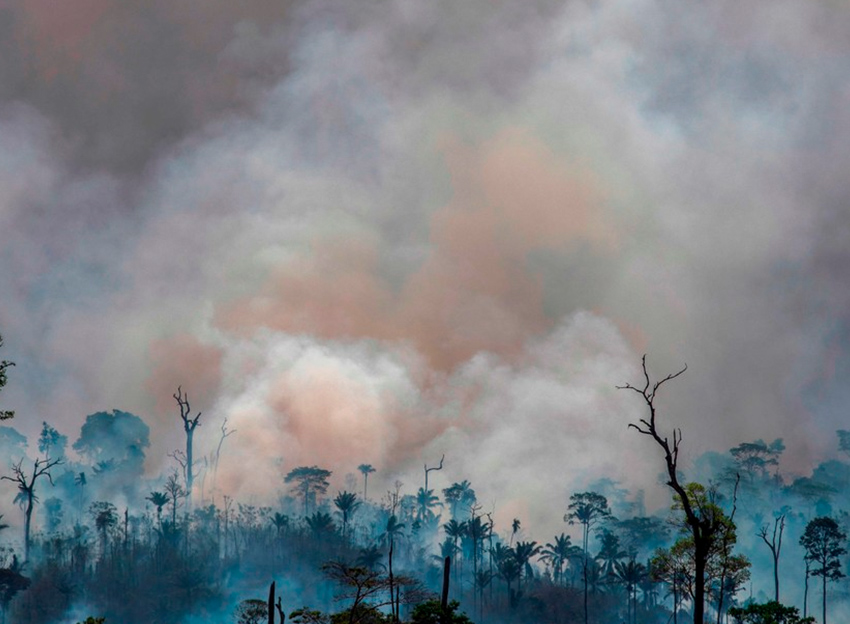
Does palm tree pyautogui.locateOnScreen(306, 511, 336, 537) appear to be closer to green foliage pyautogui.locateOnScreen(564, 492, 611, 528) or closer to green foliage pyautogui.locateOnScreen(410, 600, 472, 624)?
green foliage pyautogui.locateOnScreen(564, 492, 611, 528)

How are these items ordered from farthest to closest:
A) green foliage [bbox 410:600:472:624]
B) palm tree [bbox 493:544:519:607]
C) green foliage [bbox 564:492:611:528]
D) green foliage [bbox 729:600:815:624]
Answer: green foliage [bbox 564:492:611:528] → palm tree [bbox 493:544:519:607] → green foliage [bbox 729:600:815:624] → green foliage [bbox 410:600:472:624]

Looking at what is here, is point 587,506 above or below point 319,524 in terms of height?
above

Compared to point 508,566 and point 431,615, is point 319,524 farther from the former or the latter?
point 431,615

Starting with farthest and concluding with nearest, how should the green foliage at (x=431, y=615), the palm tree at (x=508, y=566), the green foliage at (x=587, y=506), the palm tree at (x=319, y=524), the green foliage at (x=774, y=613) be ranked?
the green foliage at (x=587, y=506) < the palm tree at (x=319, y=524) < the palm tree at (x=508, y=566) < the green foliage at (x=774, y=613) < the green foliage at (x=431, y=615)

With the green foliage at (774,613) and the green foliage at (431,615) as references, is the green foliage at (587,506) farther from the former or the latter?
the green foliage at (431,615)

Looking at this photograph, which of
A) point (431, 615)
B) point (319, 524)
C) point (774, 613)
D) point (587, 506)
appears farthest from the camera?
point (587, 506)

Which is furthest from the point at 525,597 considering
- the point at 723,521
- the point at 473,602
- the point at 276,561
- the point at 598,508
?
the point at 723,521

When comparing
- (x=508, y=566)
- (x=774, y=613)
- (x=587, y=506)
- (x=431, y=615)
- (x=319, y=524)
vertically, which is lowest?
(x=774, y=613)

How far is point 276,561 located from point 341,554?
40.8ft

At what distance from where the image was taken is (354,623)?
54.2 metres

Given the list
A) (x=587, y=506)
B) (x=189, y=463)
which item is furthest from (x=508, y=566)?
(x=189, y=463)

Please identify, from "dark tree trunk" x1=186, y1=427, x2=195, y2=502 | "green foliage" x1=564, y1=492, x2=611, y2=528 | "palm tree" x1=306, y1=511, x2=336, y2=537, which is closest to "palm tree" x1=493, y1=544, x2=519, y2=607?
"green foliage" x1=564, y1=492, x2=611, y2=528

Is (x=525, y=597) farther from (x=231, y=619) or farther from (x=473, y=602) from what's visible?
(x=231, y=619)

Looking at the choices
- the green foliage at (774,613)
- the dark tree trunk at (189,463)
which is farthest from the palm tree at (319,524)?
the green foliage at (774,613)
